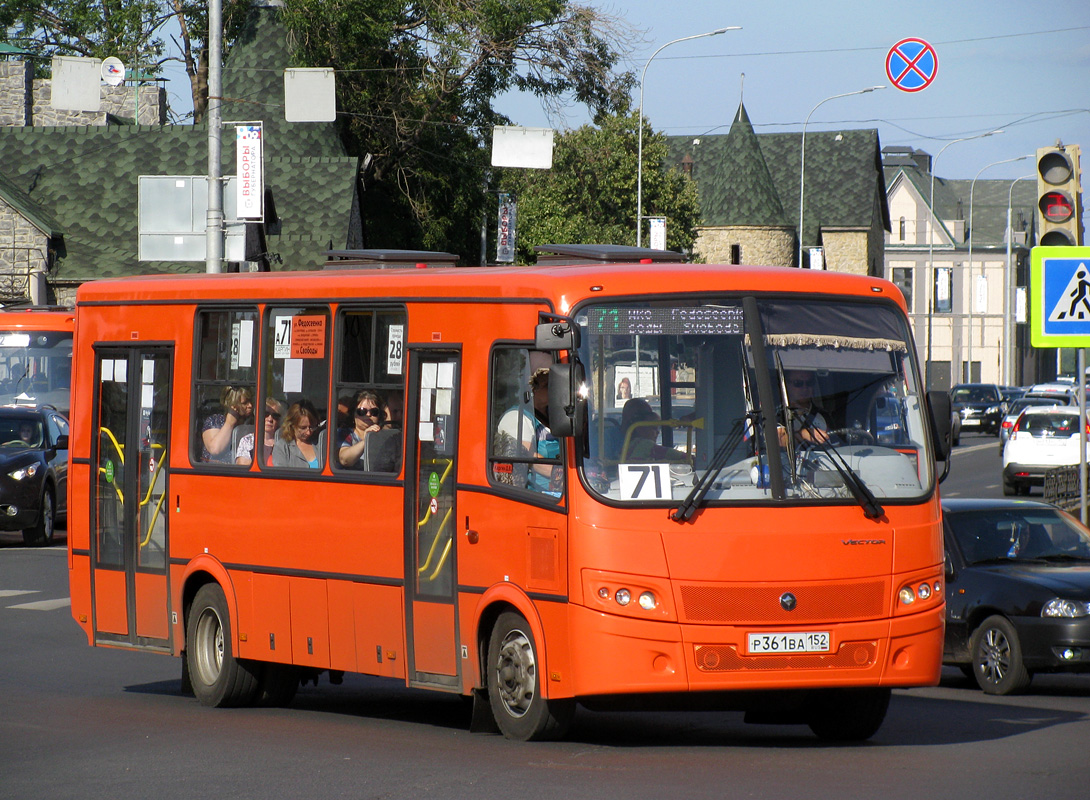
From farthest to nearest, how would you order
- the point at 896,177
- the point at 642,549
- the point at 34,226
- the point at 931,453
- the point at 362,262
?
the point at 896,177, the point at 34,226, the point at 362,262, the point at 931,453, the point at 642,549

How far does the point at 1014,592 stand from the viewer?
42.8ft

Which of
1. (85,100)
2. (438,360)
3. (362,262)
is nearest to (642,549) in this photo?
(438,360)

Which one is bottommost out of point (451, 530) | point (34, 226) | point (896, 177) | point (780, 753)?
point (780, 753)

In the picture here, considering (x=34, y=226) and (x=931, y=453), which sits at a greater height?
(x=34, y=226)

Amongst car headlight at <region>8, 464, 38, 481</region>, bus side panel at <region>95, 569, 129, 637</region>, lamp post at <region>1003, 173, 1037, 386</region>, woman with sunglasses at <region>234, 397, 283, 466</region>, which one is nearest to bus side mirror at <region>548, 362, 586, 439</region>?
woman with sunglasses at <region>234, 397, 283, 466</region>

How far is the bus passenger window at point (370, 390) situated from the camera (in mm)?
10570

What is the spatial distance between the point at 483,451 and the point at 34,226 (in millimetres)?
41484

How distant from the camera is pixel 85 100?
30.2 m

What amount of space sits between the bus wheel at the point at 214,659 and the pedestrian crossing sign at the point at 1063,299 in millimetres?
8079

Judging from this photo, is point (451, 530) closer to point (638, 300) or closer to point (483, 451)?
point (483, 451)

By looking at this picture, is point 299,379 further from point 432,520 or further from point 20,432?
point 20,432

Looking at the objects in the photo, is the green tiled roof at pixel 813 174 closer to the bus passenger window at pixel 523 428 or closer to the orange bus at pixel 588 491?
the orange bus at pixel 588 491

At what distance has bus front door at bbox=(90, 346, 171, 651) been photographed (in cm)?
1237

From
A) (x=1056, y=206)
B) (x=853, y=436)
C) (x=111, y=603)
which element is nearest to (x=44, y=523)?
(x=111, y=603)
